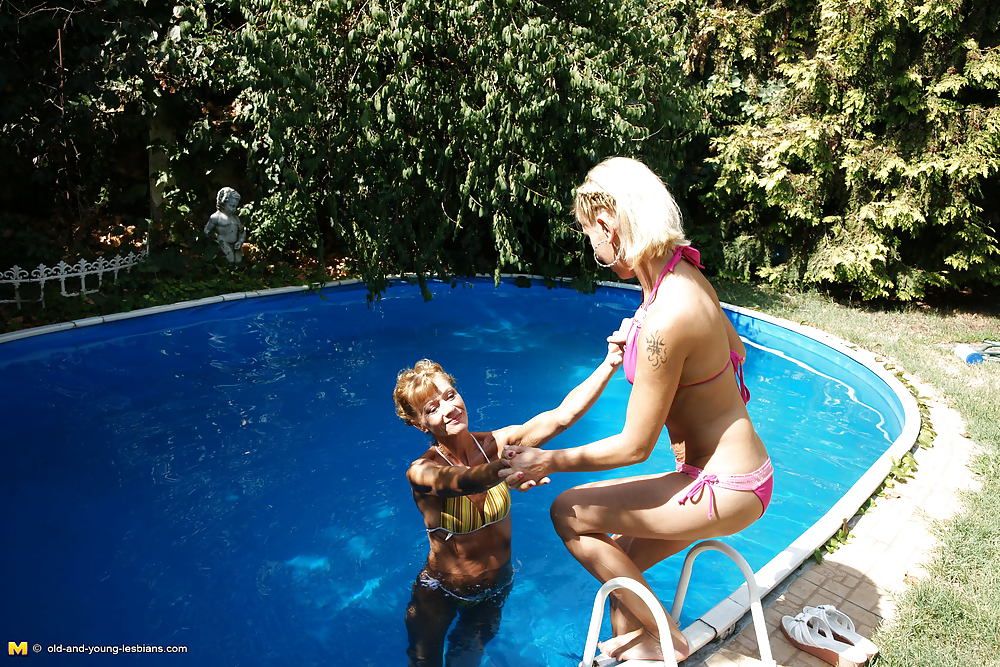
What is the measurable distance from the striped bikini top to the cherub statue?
8385 millimetres

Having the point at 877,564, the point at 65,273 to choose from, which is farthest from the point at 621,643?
the point at 65,273

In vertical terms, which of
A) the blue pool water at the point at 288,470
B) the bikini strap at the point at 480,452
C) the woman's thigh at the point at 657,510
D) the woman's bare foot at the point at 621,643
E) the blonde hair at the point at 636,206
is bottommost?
the blue pool water at the point at 288,470

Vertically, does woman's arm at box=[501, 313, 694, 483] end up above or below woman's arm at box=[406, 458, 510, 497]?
above

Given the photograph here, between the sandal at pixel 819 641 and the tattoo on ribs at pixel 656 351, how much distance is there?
1609 mm

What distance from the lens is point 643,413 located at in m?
2.42

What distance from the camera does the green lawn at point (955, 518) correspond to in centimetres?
319

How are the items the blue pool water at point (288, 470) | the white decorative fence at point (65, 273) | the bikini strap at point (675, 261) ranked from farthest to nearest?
1. the white decorative fence at point (65, 273)
2. the blue pool water at point (288, 470)
3. the bikini strap at point (675, 261)

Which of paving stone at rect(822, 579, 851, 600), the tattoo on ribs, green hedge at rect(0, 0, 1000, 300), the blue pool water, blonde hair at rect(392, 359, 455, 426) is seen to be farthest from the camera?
green hedge at rect(0, 0, 1000, 300)

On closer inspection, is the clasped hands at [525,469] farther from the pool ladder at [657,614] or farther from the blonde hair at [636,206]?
the blonde hair at [636,206]

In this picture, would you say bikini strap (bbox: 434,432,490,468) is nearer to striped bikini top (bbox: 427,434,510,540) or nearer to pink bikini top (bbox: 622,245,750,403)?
striped bikini top (bbox: 427,434,510,540)

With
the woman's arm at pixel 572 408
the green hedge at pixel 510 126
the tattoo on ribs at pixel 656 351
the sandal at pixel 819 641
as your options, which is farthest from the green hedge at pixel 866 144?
the tattoo on ribs at pixel 656 351

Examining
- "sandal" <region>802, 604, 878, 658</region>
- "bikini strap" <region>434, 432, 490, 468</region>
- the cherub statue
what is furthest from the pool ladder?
the cherub statue

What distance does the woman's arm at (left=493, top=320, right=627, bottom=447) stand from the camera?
2877 mm

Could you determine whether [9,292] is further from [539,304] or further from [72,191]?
[539,304]
